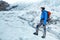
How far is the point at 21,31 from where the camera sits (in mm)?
12055

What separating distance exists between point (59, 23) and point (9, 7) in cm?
927

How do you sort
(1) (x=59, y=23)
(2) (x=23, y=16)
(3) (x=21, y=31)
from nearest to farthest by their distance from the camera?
(3) (x=21, y=31) → (1) (x=59, y=23) → (2) (x=23, y=16)

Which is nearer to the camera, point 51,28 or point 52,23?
point 51,28

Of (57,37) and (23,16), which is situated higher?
(23,16)

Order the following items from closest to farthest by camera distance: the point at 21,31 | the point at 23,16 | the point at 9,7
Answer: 1. the point at 21,31
2. the point at 23,16
3. the point at 9,7

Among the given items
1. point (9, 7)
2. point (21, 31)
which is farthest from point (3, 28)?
point (9, 7)

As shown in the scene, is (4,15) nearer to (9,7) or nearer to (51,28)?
(51,28)

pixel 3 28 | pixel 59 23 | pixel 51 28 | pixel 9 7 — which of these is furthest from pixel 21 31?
pixel 9 7

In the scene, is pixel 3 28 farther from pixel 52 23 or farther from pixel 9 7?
pixel 9 7

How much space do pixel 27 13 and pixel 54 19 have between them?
8.16 ft

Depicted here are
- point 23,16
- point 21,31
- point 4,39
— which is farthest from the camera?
point 23,16

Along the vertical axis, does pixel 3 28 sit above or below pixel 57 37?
above

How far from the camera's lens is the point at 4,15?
16.4 meters

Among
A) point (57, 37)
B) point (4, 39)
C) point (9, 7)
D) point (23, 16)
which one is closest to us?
point (4, 39)
